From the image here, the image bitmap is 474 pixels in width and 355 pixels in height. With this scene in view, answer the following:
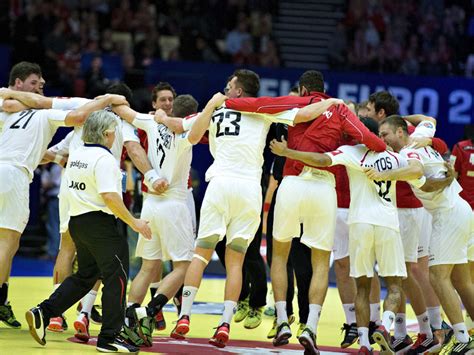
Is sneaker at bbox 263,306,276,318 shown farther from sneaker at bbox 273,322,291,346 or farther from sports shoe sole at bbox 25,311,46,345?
sports shoe sole at bbox 25,311,46,345

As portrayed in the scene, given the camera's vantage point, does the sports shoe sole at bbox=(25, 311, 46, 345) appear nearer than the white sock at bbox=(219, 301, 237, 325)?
Yes

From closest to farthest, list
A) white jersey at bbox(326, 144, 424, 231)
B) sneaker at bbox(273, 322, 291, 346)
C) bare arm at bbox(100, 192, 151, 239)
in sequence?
1. bare arm at bbox(100, 192, 151, 239)
2. white jersey at bbox(326, 144, 424, 231)
3. sneaker at bbox(273, 322, 291, 346)

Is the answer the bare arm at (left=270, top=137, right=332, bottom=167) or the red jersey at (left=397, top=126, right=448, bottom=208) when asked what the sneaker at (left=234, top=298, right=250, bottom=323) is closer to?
the red jersey at (left=397, top=126, right=448, bottom=208)

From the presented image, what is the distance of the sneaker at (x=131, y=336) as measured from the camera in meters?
9.74

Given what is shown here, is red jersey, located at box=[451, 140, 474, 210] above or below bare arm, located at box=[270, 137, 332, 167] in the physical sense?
below

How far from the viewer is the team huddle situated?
947 centimetres

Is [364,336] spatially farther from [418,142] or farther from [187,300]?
[418,142]

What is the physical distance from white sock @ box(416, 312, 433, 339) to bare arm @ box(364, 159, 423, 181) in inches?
66.9

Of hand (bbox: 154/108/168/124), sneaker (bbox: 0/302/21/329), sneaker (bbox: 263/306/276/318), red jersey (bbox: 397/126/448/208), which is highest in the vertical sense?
hand (bbox: 154/108/168/124)

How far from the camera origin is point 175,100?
1088cm

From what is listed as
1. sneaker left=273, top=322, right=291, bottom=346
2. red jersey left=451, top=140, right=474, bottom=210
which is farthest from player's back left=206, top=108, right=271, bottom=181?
red jersey left=451, top=140, right=474, bottom=210

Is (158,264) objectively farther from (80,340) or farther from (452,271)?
(452,271)

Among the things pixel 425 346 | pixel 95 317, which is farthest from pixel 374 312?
pixel 95 317

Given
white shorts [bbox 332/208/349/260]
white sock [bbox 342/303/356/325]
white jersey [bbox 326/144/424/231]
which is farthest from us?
white shorts [bbox 332/208/349/260]
